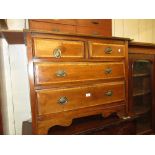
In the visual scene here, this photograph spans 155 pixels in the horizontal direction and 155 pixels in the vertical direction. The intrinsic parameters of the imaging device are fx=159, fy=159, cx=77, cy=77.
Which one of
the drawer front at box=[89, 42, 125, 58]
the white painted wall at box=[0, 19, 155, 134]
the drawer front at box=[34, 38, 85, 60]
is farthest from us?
the white painted wall at box=[0, 19, 155, 134]

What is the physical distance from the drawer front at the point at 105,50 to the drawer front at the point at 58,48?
8 cm

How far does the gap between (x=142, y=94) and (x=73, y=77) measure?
0.93m

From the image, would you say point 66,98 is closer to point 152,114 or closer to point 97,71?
point 97,71

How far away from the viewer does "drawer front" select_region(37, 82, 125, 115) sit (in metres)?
0.90

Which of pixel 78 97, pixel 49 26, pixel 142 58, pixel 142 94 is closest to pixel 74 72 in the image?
pixel 78 97

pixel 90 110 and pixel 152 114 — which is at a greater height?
pixel 90 110

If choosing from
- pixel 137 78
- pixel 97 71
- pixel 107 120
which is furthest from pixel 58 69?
pixel 137 78

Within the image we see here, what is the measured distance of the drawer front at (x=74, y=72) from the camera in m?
0.89

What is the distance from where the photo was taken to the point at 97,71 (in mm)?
1074

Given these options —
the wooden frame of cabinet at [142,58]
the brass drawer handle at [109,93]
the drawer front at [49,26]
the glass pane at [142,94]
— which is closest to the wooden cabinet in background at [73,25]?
the drawer front at [49,26]

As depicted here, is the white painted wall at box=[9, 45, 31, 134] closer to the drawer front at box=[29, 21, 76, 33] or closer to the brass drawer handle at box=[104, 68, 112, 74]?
the drawer front at box=[29, 21, 76, 33]

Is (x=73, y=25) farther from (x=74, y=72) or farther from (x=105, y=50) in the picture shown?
(x=74, y=72)

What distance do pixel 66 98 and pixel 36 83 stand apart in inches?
8.1

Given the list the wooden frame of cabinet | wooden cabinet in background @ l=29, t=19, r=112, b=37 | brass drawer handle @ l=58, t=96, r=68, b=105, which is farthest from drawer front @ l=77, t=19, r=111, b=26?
brass drawer handle @ l=58, t=96, r=68, b=105
